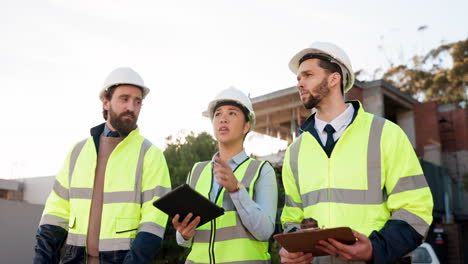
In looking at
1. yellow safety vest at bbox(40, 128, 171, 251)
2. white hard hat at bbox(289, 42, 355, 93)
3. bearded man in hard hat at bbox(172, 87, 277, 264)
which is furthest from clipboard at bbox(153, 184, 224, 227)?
white hard hat at bbox(289, 42, 355, 93)

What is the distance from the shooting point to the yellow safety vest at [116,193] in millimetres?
3459

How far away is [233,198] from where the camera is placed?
3.41 metres

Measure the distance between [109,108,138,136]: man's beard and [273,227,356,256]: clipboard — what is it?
1776mm

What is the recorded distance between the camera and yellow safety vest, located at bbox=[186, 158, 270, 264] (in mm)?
3512

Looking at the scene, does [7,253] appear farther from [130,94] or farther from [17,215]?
[130,94]

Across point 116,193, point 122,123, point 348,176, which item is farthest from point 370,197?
point 122,123

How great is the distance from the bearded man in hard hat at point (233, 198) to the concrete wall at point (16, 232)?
31.6 feet

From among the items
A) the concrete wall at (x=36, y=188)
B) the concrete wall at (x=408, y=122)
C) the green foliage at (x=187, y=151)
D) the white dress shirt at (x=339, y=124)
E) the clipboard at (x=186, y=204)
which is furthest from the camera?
the concrete wall at (x=36, y=188)

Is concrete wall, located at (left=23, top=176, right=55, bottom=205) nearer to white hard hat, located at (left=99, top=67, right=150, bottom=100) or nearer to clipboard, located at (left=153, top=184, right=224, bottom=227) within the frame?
white hard hat, located at (left=99, top=67, right=150, bottom=100)

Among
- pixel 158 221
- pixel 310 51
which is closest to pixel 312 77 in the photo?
pixel 310 51

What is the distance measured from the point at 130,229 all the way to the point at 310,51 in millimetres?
1789

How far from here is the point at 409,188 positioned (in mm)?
2727

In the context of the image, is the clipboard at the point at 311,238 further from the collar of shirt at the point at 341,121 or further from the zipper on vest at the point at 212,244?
the zipper on vest at the point at 212,244

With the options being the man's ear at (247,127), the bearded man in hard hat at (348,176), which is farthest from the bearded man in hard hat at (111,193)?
the bearded man in hard hat at (348,176)
